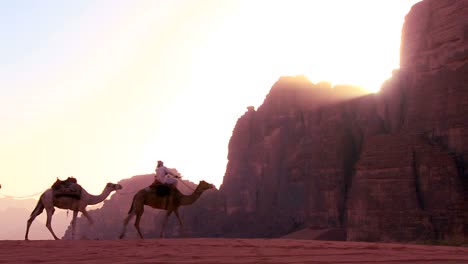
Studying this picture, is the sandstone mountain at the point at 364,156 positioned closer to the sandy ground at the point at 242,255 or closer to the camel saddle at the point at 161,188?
the camel saddle at the point at 161,188

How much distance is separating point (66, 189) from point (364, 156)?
3944 cm

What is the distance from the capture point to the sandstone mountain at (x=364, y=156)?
46469mm

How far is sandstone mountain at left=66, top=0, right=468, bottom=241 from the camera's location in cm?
4647

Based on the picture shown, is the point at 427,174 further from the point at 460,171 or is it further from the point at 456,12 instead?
the point at 456,12

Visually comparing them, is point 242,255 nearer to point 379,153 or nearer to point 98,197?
point 98,197

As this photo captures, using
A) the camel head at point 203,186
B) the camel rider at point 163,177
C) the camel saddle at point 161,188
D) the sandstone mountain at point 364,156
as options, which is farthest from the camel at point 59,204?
the sandstone mountain at point 364,156

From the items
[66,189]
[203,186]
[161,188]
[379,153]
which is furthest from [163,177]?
[379,153]

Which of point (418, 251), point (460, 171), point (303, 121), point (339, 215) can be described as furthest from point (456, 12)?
point (418, 251)

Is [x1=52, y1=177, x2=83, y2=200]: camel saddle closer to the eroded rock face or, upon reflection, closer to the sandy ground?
the sandy ground

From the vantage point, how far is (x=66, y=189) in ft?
50.8

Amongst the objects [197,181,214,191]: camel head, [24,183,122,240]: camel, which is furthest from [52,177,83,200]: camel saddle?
[197,181,214,191]: camel head

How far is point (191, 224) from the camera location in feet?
261

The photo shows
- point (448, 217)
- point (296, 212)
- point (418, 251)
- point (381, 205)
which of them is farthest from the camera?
point (296, 212)

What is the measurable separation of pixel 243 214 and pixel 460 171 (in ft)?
124
